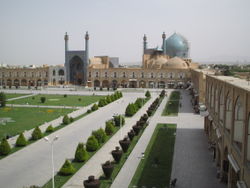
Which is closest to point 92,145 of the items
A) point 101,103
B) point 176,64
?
point 101,103

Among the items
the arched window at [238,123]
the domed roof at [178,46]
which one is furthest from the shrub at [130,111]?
the domed roof at [178,46]

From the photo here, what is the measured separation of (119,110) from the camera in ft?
118

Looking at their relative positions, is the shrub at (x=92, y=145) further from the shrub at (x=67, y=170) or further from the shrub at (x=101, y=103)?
the shrub at (x=101, y=103)

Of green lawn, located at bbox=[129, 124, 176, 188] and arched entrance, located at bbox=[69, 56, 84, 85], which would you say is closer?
green lawn, located at bbox=[129, 124, 176, 188]

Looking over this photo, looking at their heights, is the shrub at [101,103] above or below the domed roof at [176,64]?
below

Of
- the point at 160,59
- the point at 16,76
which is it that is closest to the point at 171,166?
the point at 160,59

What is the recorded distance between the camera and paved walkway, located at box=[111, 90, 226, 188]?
1469 centimetres

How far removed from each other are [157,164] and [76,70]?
55119 mm

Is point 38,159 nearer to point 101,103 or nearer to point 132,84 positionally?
point 101,103

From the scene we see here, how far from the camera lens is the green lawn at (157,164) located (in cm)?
1473

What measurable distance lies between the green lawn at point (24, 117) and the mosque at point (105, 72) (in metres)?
31.8

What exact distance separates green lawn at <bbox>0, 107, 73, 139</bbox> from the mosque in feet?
104

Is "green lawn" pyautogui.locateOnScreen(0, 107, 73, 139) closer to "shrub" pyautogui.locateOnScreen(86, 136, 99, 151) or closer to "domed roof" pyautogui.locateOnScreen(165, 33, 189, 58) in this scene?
"shrub" pyautogui.locateOnScreen(86, 136, 99, 151)

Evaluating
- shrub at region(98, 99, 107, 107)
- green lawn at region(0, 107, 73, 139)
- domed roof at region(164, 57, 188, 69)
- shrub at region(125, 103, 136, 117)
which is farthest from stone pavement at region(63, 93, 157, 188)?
domed roof at region(164, 57, 188, 69)
